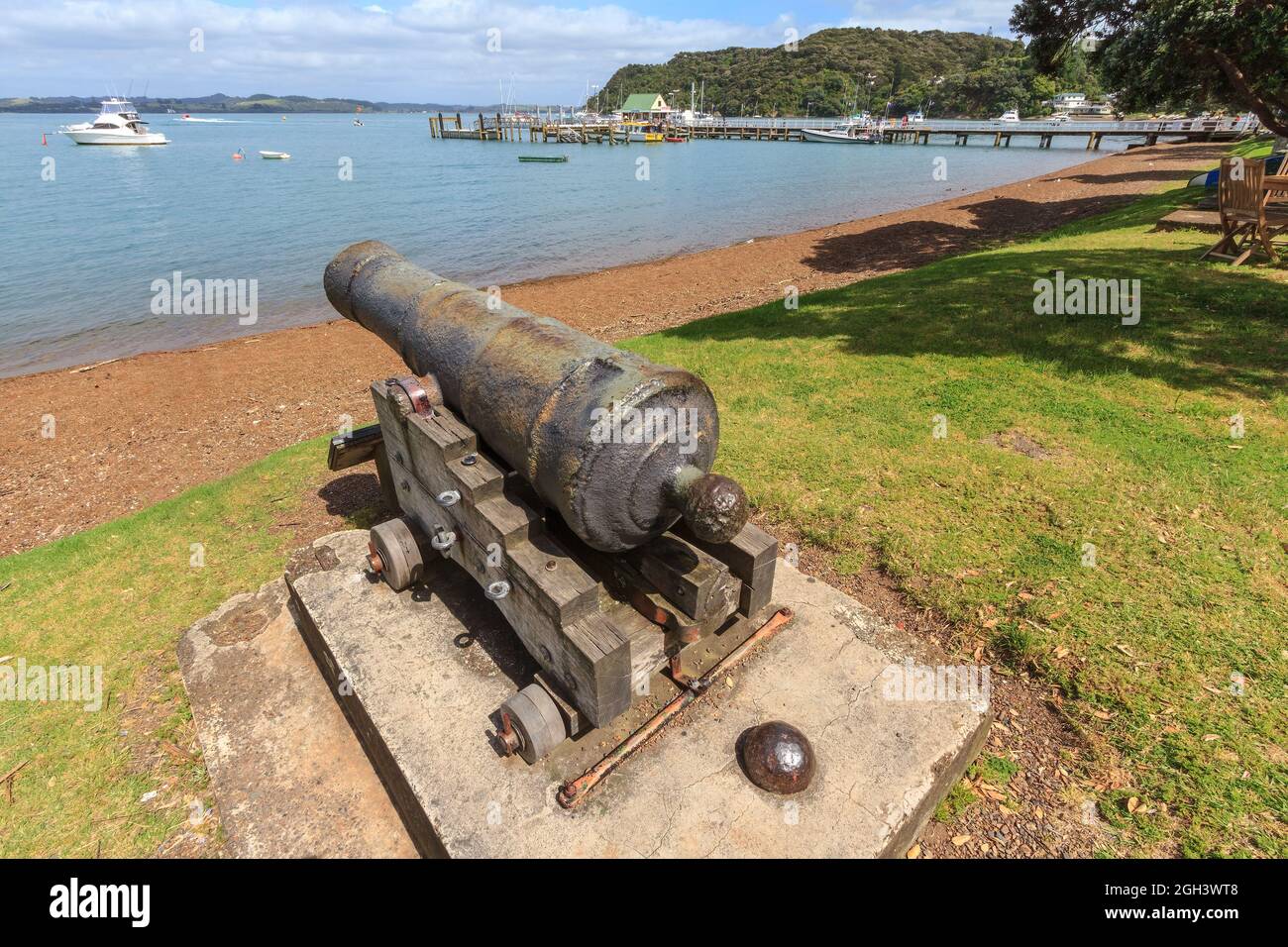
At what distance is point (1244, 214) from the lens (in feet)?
32.8

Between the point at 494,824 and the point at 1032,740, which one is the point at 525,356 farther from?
the point at 1032,740

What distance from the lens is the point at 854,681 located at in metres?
3.62

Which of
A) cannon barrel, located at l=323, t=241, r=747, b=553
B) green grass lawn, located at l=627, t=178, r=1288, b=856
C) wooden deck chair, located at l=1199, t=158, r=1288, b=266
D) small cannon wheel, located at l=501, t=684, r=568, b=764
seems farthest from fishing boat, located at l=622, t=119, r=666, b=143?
small cannon wheel, located at l=501, t=684, r=568, b=764

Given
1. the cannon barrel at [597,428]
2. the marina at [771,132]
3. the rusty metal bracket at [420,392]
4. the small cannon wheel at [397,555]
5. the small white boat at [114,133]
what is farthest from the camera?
the marina at [771,132]

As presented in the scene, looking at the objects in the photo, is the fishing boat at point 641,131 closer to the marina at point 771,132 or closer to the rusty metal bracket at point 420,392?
the marina at point 771,132

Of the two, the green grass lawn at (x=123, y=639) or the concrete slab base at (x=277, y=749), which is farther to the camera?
the green grass lawn at (x=123, y=639)

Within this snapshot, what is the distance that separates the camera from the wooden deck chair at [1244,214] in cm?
951

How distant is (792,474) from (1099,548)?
96.6 inches

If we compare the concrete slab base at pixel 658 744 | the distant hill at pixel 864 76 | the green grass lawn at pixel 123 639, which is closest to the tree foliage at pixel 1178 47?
the concrete slab base at pixel 658 744

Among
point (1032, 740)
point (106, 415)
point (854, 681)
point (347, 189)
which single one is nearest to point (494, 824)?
point (854, 681)

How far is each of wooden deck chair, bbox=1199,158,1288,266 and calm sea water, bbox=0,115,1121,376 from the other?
677 inches

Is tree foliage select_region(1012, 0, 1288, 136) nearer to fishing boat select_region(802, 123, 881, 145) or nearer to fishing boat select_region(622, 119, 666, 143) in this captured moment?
fishing boat select_region(802, 123, 881, 145)

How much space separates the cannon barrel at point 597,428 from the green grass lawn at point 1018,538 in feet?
A: 7.97
